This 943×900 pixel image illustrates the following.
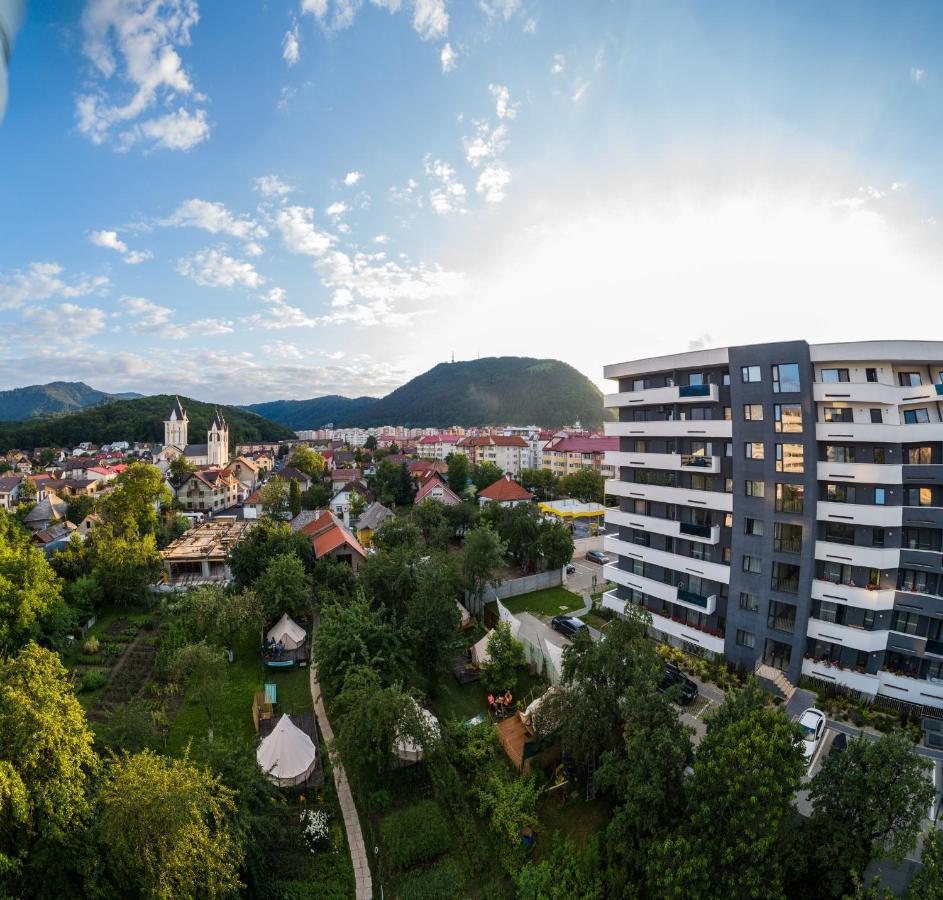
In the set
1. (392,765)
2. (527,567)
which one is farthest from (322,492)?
(392,765)

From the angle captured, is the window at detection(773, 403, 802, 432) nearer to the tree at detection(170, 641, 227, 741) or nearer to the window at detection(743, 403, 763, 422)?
the window at detection(743, 403, 763, 422)

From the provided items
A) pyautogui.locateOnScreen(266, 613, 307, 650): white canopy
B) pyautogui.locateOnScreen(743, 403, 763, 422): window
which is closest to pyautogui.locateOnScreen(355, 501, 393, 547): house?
pyautogui.locateOnScreen(266, 613, 307, 650): white canopy

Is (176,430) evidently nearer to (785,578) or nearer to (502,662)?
(502,662)

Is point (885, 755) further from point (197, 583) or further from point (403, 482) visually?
point (403, 482)

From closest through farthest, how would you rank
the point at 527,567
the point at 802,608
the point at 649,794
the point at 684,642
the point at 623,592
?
the point at 649,794, the point at 802,608, the point at 684,642, the point at 623,592, the point at 527,567

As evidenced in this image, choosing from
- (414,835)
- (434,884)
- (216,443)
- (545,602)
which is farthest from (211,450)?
(434,884)
